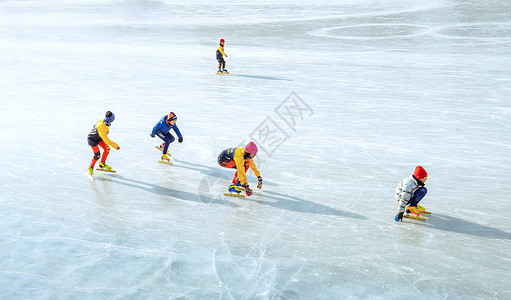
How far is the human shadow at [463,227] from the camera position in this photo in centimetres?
572

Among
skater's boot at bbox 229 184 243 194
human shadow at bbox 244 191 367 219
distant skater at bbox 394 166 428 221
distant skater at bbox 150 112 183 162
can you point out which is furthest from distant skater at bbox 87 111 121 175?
distant skater at bbox 394 166 428 221

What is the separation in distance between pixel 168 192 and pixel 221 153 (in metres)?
0.95

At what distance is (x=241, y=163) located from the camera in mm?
6539

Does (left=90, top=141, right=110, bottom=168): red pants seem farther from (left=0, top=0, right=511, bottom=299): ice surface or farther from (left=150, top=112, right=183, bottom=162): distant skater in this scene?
(left=150, top=112, right=183, bottom=162): distant skater

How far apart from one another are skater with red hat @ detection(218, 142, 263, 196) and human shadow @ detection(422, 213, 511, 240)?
228cm

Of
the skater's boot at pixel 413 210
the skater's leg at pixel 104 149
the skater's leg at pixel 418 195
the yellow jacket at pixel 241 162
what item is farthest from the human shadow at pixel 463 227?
the skater's leg at pixel 104 149

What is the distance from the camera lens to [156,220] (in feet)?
19.9

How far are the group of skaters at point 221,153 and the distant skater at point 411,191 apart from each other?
5.99 ft

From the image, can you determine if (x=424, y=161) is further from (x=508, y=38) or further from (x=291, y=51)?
(x=508, y=38)

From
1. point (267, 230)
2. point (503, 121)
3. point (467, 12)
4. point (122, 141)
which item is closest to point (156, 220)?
point (267, 230)

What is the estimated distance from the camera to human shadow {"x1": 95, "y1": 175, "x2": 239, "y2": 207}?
6711 mm

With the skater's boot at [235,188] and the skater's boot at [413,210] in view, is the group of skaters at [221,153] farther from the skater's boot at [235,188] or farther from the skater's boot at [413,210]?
the skater's boot at [413,210]

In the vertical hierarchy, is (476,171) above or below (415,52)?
below

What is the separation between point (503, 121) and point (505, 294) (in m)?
6.57
